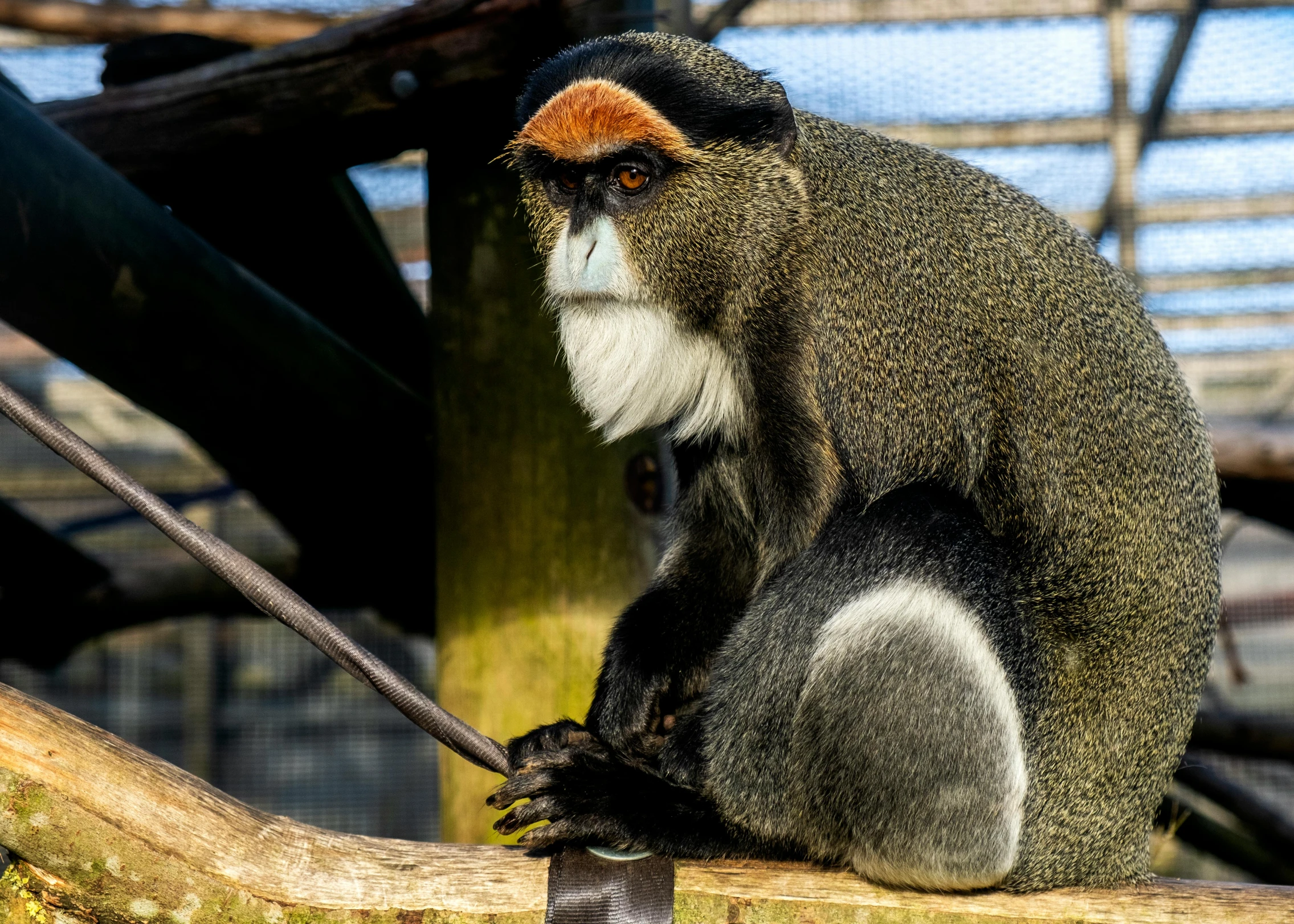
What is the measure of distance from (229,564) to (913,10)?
15.9ft

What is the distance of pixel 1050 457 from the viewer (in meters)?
2.83

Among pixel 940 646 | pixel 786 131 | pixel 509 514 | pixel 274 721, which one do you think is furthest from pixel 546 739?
pixel 274 721

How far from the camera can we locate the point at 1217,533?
10.2ft

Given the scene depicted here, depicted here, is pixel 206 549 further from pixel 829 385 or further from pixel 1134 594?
pixel 1134 594

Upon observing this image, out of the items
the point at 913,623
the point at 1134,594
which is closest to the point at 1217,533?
Result: the point at 1134,594

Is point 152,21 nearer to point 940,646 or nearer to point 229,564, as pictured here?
point 229,564

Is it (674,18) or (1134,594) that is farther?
(674,18)

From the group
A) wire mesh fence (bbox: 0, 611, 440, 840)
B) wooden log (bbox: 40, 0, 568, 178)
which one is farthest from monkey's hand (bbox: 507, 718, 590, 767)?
wire mesh fence (bbox: 0, 611, 440, 840)

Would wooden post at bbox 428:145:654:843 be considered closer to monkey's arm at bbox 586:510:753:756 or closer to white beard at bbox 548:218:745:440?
monkey's arm at bbox 586:510:753:756

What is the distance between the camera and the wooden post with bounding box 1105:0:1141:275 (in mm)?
5758

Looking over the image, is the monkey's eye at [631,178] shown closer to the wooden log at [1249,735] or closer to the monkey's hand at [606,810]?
the monkey's hand at [606,810]

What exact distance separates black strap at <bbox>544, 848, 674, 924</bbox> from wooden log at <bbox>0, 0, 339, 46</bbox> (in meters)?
4.17

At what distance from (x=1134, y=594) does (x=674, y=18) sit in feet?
7.95

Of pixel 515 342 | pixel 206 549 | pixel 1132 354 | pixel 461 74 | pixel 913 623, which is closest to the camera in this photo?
pixel 206 549
